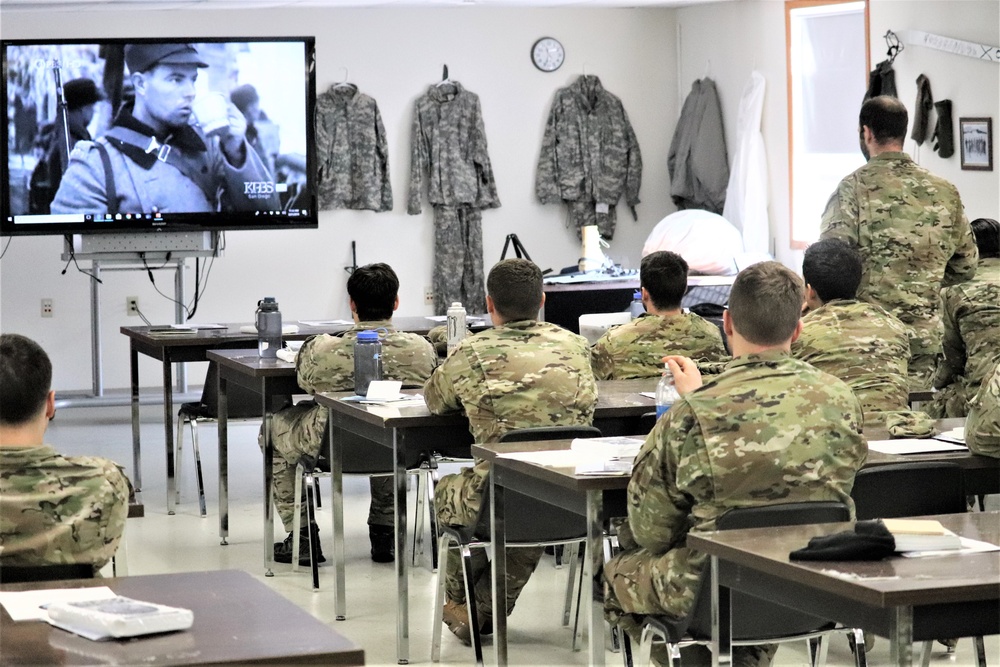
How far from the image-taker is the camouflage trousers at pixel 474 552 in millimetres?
4387

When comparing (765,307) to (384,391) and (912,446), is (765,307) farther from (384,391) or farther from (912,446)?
(384,391)

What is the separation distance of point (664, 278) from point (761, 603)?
2.18 meters

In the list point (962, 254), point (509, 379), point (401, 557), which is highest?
point (962, 254)

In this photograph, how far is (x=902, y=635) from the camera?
235cm

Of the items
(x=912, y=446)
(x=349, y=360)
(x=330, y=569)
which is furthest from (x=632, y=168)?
(x=912, y=446)

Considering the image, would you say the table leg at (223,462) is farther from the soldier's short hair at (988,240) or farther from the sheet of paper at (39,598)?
the sheet of paper at (39,598)

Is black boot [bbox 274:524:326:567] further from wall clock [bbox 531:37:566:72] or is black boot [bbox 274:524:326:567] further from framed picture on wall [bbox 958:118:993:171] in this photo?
wall clock [bbox 531:37:566:72]

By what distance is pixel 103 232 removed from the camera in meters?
8.98

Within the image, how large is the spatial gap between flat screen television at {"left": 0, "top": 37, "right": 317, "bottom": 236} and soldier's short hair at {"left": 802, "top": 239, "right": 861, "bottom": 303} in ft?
17.2

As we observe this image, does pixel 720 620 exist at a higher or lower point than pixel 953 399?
lower

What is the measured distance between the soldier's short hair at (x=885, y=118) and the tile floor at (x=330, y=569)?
187 cm

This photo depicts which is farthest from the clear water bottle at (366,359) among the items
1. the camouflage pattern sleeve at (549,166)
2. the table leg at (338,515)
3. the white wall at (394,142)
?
the camouflage pattern sleeve at (549,166)

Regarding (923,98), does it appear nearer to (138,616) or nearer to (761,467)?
(761,467)

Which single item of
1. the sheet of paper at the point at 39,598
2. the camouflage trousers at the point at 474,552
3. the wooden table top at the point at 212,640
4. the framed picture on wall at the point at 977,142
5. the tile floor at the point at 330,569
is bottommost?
the tile floor at the point at 330,569
